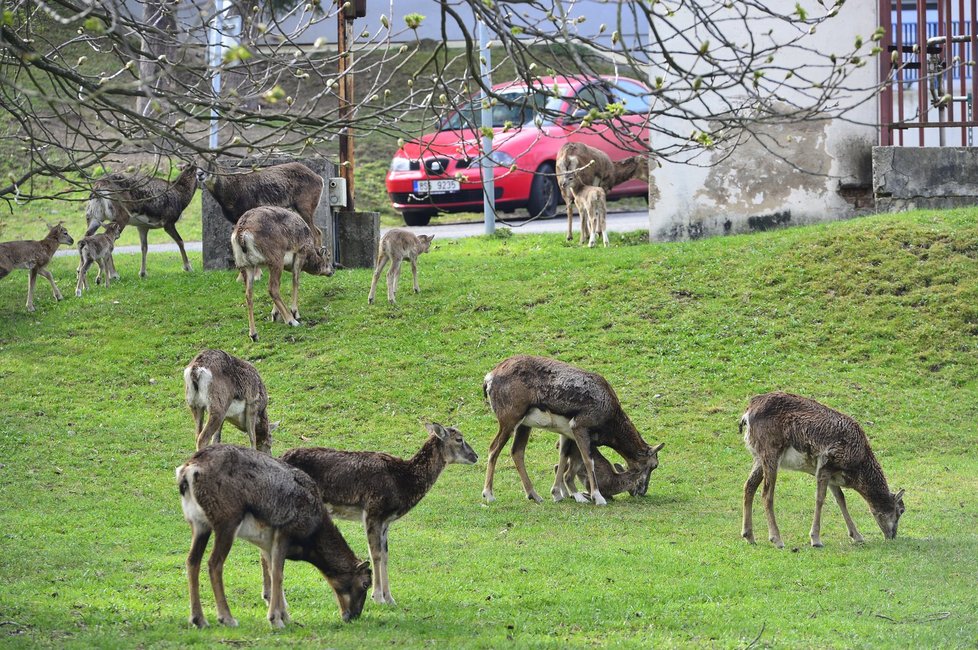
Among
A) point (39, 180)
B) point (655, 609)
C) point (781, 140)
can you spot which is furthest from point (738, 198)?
point (39, 180)

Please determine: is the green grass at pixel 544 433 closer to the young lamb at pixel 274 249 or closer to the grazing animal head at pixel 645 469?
the grazing animal head at pixel 645 469

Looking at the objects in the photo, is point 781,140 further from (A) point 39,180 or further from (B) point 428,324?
(A) point 39,180

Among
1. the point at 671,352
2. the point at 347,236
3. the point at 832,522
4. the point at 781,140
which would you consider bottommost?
the point at 832,522

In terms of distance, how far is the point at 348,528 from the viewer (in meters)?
11.3

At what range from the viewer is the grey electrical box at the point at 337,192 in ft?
70.1

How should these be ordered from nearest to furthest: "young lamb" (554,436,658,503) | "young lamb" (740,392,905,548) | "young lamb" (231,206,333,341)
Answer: "young lamb" (740,392,905,548) < "young lamb" (554,436,658,503) < "young lamb" (231,206,333,341)

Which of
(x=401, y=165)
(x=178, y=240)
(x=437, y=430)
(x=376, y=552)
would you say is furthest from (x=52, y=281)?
(x=376, y=552)

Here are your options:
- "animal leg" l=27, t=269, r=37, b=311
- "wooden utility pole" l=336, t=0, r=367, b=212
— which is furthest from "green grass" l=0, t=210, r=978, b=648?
"wooden utility pole" l=336, t=0, r=367, b=212

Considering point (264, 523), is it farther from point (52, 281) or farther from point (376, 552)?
point (52, 281)

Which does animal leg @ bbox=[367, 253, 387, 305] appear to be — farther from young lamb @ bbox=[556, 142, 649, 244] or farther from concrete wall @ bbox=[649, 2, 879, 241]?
concrete wall @ bbox=[649, 2, 879, 241]

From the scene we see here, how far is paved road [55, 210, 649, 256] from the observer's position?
969 inches

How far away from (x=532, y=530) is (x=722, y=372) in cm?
592

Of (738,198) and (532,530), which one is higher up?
(738,198)

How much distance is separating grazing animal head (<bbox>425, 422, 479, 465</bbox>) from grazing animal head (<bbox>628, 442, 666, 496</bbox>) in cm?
326
